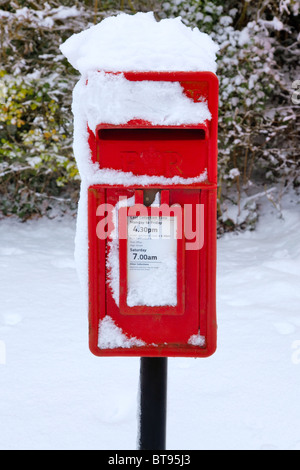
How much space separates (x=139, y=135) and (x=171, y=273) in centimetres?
38

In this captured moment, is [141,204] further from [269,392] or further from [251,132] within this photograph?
[251,132]

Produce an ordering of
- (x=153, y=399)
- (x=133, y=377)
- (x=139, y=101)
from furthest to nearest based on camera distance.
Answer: (x=133, y=377), (x=153, y=399), (x=139, y=101)

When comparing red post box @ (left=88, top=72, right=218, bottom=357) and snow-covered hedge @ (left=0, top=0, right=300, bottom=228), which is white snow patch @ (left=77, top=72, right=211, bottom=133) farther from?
snow-covered hedge @ (left=0, top=0, right=300, bottom=228)

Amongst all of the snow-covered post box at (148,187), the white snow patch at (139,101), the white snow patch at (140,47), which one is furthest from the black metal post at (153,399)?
the white snow patch at (140,47)

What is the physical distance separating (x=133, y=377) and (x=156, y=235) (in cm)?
118

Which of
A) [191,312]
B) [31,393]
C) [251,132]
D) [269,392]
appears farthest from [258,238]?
[191,312]

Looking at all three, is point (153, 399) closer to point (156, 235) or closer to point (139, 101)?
point (156, 235)

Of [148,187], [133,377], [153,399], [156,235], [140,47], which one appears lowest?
[133,377]

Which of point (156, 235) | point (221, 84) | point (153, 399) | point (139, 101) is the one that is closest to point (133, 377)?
point (153, 399)

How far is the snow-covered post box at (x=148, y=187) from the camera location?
47.6 inches

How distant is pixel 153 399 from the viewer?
1.33m

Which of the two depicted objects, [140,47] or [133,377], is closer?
[140,47]

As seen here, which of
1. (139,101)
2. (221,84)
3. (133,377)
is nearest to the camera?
(139,101)

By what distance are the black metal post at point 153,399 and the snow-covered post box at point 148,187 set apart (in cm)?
6
